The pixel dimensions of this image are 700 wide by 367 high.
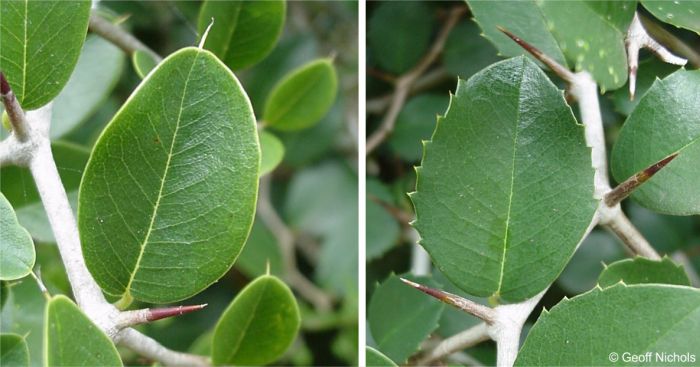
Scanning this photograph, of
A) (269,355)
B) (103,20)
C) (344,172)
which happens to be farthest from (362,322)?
(344,172)

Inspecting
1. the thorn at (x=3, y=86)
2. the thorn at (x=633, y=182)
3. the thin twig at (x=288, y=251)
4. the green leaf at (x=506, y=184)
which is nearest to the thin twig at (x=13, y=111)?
the thorn at (x=3, y=86)

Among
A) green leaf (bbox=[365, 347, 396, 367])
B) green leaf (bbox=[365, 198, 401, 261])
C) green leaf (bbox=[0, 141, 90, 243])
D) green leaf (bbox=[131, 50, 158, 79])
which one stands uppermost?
green leaf (bbox=[131, 50, 158, 79])

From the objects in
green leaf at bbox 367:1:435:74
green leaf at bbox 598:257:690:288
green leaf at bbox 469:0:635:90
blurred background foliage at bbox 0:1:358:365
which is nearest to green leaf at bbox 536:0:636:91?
Answer: green leaf at bbox 469:0:635:90

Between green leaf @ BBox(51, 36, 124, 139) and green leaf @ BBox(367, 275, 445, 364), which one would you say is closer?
green leaf @ BBox(367, 275, 445, 364)

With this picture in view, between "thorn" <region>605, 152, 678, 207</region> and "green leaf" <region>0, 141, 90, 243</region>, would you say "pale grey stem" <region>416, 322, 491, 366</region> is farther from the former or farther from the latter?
"green leaf" <region>0, 141, 90, 243</region>

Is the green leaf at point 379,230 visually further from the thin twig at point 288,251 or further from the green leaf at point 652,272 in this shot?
the thin twig at point 288,251

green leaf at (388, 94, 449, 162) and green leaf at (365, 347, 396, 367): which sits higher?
green leaf at (388, 94, 449, 162)

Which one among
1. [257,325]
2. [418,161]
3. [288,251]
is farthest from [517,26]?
[288,251]
